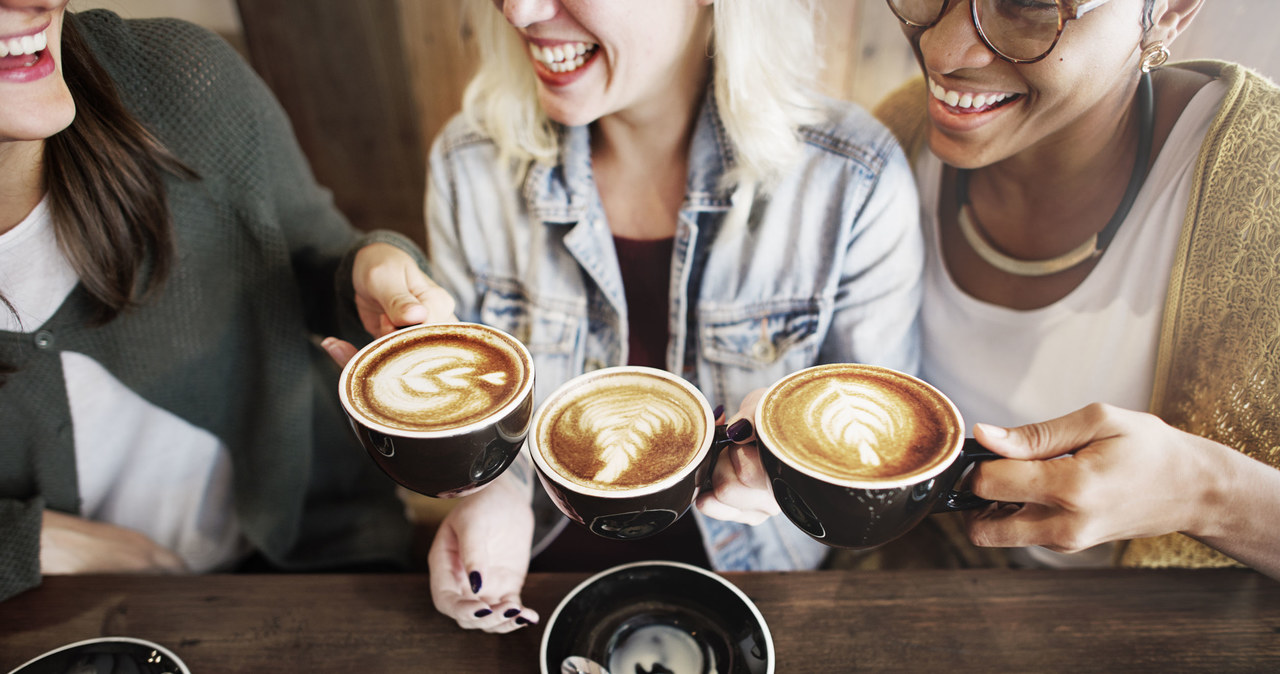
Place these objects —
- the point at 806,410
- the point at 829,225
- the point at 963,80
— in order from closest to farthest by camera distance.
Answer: the point at 806,410 → the point at 963,80 → the point at 829,225

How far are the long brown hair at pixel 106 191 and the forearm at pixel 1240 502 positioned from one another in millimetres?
1418

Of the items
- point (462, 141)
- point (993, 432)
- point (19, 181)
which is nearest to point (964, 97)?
point (993, 432)

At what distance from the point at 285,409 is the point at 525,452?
18.6 inches

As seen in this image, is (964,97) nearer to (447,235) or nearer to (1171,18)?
(1171,18)

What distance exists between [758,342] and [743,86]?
A: 1.46 feet

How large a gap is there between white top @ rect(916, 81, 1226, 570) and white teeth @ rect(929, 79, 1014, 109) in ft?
0.67

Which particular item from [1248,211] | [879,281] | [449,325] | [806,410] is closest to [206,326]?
[449,325]

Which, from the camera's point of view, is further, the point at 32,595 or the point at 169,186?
the point at 169,186

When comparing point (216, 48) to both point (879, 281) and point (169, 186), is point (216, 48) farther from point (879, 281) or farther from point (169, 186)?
point (879, 281)

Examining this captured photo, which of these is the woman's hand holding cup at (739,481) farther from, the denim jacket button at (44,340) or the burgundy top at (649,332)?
the denim jacket button at (44,340)

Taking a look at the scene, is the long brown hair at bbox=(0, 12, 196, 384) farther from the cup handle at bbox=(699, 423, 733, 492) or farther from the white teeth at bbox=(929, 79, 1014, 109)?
the white teeth at bbox=(929, 79, 1014, 109)

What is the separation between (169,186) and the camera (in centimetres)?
110

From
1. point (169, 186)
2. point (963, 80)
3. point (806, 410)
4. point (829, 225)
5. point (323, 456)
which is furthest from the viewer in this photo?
point (323, 456)

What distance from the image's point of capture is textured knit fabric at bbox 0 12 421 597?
1.04 metres
